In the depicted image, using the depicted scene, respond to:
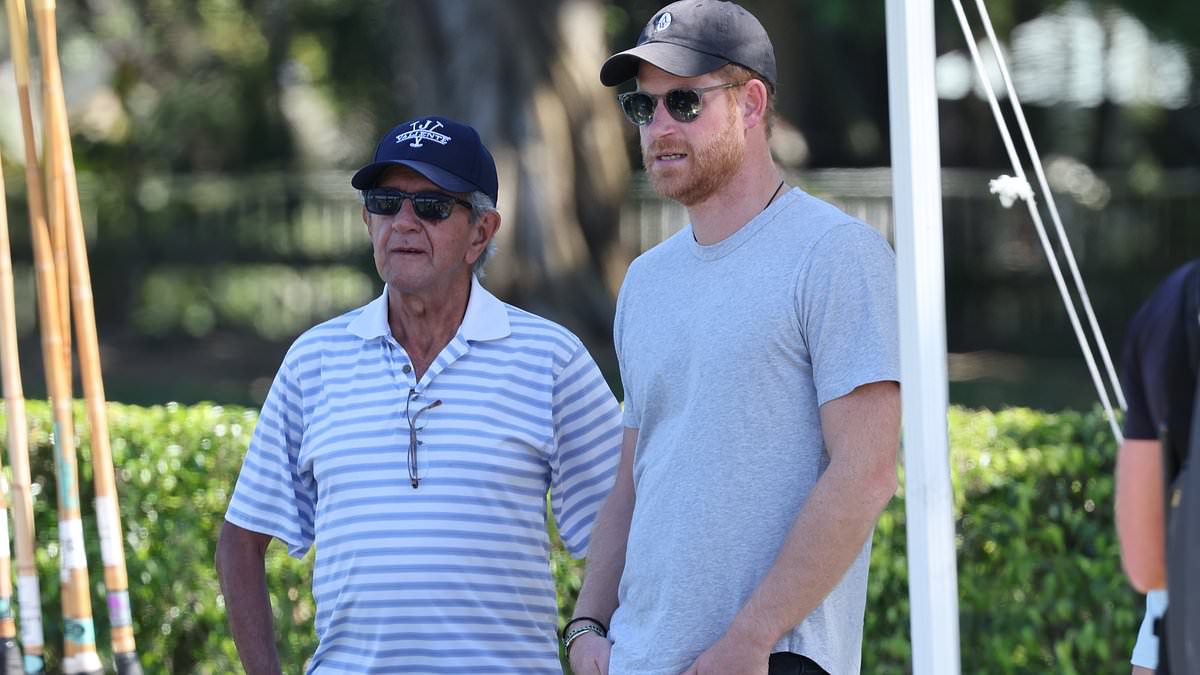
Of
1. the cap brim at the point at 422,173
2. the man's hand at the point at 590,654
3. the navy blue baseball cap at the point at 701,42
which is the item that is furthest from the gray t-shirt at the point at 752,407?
the cap brim at the point at 422,173

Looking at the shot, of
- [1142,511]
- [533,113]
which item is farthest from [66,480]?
[533,113]

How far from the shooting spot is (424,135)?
332 cm

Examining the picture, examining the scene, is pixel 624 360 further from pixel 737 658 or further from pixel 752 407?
pixel 737 658

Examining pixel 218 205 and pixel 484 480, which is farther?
pixel 218 205

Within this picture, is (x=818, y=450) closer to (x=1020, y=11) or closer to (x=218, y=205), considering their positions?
(x=1020, y=11)

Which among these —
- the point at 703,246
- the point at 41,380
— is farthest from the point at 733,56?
the point at 41,380

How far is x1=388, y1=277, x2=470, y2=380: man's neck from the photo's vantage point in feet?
10.8

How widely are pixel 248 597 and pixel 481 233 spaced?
2.79 feet

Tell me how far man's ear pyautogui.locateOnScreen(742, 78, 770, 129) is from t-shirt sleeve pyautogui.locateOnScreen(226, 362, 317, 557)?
3.51 feet

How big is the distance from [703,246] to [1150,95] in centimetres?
1845

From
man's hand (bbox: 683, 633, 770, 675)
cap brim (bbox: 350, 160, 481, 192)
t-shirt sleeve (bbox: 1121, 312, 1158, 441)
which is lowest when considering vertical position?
man's hand (bbox: 683, 633, 770, 675)

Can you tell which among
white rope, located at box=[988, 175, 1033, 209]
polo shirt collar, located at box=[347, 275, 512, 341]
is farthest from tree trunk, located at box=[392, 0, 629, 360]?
white rope, located at box=[988, 175, 1033, 209]

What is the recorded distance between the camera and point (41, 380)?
16.9m

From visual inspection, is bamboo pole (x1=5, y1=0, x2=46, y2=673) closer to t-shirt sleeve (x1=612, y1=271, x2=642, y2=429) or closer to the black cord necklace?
t-shirt sleeve (x1=612, y1=271, x2=642, y2=429)
